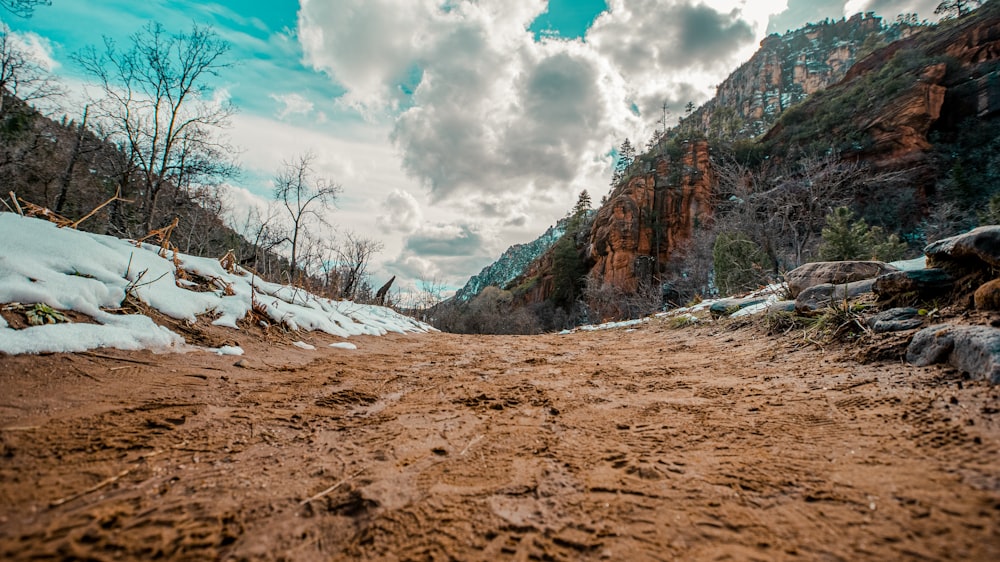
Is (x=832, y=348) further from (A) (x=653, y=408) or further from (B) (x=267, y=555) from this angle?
(B) (x=267, y=555)

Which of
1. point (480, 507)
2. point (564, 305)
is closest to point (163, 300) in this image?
point (480, 507)

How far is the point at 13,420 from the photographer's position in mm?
1156

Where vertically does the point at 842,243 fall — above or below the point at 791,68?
below

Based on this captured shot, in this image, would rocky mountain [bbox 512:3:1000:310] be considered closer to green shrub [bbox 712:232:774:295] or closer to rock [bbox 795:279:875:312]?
green shrub [bbox 712:232:774:295]

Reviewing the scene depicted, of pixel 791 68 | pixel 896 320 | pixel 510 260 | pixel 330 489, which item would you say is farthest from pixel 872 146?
pixel 510 260

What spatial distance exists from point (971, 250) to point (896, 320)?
0.51 metres

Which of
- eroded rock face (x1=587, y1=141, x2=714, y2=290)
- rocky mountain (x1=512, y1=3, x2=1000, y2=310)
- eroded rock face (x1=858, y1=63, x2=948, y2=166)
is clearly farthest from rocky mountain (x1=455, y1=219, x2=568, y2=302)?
eroded rock face (x1=858, y1=63, x2=948, y2=166)

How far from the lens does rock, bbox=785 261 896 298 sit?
345cm

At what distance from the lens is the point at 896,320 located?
2049mm

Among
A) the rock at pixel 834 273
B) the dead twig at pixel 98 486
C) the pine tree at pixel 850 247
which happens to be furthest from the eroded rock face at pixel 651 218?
the dead twig at pixel 98 486

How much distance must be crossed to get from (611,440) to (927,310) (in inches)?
85.7

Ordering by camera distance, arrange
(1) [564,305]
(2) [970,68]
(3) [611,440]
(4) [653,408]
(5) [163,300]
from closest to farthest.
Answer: (3) [611,440] → (4) [653,408] → (5) [163,300] → (2) [970,68] → (1) [564,305]

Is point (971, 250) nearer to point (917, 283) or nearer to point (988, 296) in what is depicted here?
point (917, 283)

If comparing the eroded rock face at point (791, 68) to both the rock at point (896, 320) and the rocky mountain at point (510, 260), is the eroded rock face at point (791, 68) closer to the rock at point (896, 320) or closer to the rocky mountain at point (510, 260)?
the rocky mountain at point (510, 260)
